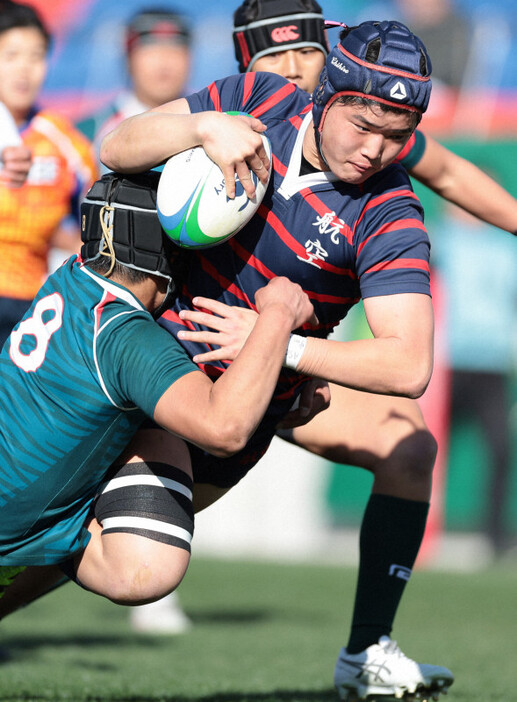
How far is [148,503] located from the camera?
386cm

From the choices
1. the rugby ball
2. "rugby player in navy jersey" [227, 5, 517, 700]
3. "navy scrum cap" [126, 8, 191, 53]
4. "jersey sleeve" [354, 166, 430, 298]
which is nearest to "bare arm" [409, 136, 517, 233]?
"rugby player in navy jersey" [227, 5, 517, 700]

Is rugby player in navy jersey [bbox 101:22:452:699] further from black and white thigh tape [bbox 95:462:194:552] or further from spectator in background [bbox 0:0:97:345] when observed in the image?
spectator in background [bbox 0:0:97:345]

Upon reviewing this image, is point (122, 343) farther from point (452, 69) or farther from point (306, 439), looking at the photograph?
point (452, 69)

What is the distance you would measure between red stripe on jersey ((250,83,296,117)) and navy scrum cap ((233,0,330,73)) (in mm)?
1238

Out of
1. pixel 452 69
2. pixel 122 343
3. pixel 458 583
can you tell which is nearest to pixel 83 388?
pixel 122 343

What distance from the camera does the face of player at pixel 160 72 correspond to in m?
7.35

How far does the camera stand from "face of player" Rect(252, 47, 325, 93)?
5.31 m

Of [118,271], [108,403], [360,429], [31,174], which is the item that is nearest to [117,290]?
[118,271]

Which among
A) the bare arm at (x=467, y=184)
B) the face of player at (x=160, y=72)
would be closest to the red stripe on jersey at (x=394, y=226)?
the bare arm at (x=467, y=184)

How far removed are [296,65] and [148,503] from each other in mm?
2513

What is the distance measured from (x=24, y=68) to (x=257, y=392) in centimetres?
408

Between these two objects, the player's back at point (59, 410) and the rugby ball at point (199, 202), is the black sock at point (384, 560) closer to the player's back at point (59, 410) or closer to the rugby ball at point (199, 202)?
the player's back at point (59, 410)

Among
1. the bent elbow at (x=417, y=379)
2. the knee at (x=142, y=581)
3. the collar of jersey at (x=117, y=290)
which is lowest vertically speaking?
the knee at (x=142, y=581)

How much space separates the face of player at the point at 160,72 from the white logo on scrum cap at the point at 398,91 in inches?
158
